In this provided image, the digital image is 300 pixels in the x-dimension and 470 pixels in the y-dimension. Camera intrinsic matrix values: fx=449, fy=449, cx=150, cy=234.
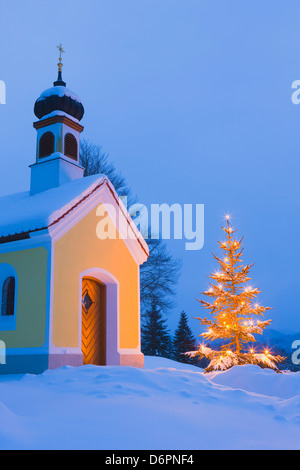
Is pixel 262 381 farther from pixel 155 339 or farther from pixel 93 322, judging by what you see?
pixel 155 339

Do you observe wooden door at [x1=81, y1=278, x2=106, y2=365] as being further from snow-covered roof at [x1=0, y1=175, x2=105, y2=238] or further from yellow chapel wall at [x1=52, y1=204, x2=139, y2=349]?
snow-covered roof at [x1=0, y1=175, x2=105, y2=238]

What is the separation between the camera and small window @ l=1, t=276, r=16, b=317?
1201 cm

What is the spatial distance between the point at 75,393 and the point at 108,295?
5876 mm

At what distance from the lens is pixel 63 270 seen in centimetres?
1156

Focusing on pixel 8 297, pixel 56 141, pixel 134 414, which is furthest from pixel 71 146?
pixel 134 414

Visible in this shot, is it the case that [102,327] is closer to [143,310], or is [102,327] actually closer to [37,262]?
[37,262]

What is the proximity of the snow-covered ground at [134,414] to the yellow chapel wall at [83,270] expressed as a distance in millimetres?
1739

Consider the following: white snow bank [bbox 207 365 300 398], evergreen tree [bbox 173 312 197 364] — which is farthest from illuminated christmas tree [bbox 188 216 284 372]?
evergreen tree [bbox 173 312 197 364]

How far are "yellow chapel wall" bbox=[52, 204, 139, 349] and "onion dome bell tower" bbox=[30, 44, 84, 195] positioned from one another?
→ 2.74m

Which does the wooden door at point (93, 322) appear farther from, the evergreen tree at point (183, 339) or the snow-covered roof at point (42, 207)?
the evergreen tree at point (183, 339)

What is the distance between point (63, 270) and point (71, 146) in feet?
18.3

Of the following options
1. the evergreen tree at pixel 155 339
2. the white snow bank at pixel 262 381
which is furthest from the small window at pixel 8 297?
the evergreen tree at pixel 155 339

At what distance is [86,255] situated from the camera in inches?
489
